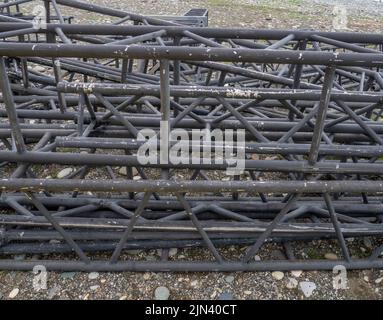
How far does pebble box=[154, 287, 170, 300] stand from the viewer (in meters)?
2.69

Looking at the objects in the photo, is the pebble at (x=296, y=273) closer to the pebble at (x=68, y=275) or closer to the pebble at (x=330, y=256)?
the pebble at (x=330, y=256)

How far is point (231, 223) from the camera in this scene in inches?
117

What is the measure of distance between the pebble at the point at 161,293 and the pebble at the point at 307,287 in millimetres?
1003

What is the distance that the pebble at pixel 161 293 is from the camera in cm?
269

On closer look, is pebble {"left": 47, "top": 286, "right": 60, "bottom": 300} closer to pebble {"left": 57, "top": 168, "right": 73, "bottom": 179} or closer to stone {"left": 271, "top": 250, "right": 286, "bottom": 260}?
pebble {"left": 57, "top": 168, "right": 73, "bottom": 179}

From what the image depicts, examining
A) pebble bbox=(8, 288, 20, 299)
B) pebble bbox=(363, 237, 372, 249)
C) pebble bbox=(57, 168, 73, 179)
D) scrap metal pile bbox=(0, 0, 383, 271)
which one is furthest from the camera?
pebble bbox=(57, 168, 73, 179)

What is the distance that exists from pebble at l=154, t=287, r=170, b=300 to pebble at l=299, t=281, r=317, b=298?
100cm

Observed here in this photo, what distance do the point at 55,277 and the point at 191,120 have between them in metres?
1.75

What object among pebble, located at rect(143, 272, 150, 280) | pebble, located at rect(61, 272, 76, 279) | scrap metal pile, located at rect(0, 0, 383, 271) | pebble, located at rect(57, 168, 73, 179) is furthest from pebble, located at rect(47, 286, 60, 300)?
pebble, located at rect(57, 168, 73, 179)

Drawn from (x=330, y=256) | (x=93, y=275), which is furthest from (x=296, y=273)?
(x=93, y=275)

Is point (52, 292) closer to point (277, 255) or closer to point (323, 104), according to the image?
point (277, 255)

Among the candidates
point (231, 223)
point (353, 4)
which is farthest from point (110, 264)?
point (353, 4)
